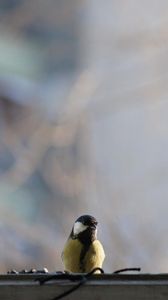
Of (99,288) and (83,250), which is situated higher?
(99,288)

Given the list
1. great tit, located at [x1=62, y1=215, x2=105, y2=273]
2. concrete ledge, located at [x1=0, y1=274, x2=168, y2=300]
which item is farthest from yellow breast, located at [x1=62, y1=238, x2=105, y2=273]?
concrete ledge, located at [x1=0, y1=274, x2=168, y2=300]

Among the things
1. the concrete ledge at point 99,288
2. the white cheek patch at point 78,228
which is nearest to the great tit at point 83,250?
the white cheek patch at point 78,228

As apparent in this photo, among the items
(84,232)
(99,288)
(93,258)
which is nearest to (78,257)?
(93,258)

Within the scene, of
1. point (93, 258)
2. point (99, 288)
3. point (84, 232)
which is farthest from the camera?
point (84, 232)

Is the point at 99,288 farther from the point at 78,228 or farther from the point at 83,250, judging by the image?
the point at 78,228

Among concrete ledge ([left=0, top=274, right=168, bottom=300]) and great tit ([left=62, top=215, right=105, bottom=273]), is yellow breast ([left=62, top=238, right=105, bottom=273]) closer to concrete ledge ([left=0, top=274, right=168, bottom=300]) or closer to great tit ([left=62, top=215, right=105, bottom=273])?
great tit ([left=62, top=215, right=105, bottom=273])

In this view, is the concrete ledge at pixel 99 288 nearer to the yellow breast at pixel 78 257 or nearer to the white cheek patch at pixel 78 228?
the yellow breast at pixel 78 257

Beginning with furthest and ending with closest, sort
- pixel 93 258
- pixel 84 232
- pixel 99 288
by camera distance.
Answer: pixel 84 232, pixel 93 258, pixel 99 288

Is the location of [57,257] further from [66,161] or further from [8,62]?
[8,62]
